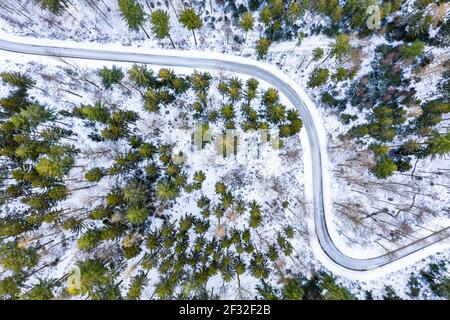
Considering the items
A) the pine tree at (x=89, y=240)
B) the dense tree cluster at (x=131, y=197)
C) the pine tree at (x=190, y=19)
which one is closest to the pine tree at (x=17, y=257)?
the dense tree cluster at (x=131, y=197)

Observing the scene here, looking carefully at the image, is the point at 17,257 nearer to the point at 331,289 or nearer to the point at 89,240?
the point at 89,240

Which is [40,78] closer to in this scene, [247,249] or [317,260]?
[247,249]

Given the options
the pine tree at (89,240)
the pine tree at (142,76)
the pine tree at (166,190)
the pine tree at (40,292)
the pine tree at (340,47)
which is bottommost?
the pine tree at (40,292)

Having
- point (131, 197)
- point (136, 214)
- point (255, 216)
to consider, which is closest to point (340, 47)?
point (255, 216)

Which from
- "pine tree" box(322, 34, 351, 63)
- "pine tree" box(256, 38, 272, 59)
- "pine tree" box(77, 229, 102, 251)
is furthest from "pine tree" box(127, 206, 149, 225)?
"pine tree" box(322, 34, 351, 63)

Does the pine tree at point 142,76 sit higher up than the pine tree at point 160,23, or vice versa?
the pine tree at point 160,23

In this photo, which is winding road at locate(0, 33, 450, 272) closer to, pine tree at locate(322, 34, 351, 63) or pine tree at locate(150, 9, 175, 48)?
pine tree at locate(150, 9, 175, 48)

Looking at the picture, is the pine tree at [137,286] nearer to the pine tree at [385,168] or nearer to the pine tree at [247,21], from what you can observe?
the pine tree at [385,168]
